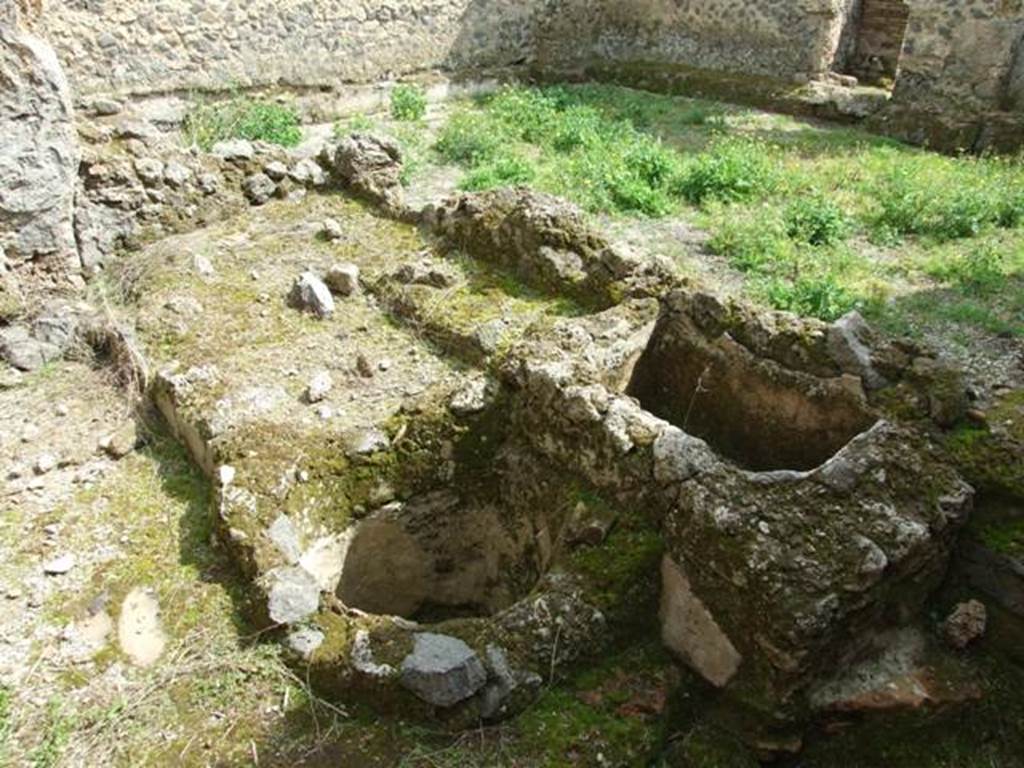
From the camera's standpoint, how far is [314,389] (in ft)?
17.7

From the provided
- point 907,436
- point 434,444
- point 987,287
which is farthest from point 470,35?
point 907,436

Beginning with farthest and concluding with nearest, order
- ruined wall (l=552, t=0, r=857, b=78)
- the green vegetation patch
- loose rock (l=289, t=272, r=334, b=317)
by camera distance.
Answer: ruined wall (l=552, t=0, r=857, b=78)
the green vegetation patch
loose rock (l=289, t=272, r=334, b=317)

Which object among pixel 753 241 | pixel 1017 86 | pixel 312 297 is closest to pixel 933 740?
pixel 312 297

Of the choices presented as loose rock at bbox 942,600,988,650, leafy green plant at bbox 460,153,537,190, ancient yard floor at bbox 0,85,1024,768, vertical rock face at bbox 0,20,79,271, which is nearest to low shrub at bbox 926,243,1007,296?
ancient yard floor at bbox 0,85,1024,768

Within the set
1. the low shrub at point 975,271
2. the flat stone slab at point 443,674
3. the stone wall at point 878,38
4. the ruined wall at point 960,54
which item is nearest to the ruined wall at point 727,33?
the stone wall at point 878,38

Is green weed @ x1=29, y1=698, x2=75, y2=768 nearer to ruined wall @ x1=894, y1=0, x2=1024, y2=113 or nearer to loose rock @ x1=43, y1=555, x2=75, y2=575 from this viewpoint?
loose rock @ x1=43, y1=555, x2=75, y2=575

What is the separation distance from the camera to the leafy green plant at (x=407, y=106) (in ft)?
37.9

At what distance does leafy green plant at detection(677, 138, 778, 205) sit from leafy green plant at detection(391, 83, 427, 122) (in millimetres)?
3916

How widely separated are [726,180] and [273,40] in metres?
5.55

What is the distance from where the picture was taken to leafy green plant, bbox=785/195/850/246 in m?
7.86

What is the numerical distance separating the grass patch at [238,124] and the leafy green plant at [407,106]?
1.62 m

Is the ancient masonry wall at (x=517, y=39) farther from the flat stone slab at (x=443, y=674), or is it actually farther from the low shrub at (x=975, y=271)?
the flat stone slab at (x=443, y=674)

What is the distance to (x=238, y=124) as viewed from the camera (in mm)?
9703

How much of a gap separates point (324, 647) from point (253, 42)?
8682mm
